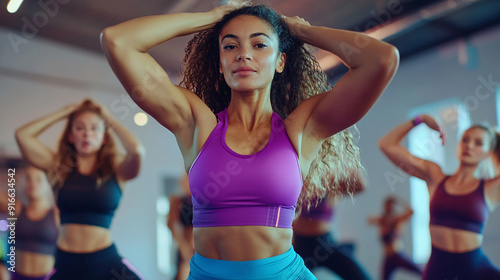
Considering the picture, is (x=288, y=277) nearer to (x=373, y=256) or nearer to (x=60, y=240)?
(x=60, y=240)

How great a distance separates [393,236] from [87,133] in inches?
113

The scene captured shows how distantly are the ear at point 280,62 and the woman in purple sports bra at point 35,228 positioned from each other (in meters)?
1.86

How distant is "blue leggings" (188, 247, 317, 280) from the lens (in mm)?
943

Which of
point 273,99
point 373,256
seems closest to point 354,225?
point 373,256

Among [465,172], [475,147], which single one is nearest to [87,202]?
[465,172]

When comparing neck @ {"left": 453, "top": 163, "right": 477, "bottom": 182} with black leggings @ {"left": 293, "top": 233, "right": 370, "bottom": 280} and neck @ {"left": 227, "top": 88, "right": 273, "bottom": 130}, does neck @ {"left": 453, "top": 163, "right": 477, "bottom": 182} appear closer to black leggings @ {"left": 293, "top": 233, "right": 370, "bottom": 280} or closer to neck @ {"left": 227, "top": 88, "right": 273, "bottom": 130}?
black leggings @ {"left": 293, "top": 233, "right": 370, "bottom": 280}

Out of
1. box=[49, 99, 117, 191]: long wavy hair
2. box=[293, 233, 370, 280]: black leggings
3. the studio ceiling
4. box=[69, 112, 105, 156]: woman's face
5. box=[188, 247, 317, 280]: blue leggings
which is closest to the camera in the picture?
box=[188, 247, 317, 280]: blue leggings

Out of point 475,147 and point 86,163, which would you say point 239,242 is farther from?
point 475,147

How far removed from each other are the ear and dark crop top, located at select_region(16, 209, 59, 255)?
1.93 meters

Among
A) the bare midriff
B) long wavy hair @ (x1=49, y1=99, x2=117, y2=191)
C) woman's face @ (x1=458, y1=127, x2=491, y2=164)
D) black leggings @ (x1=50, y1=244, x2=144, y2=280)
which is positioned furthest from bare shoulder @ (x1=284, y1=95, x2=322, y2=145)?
woman's face @ (x1=458, y1=127, x2=491, y2=164)

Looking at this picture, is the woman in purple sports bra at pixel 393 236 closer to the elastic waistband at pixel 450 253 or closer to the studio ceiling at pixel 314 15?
the elastic waistband at pixel 450 253

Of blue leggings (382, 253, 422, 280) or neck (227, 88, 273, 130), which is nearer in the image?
neck (227, 88, 273, 130)

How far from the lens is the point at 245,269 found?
3.10ft

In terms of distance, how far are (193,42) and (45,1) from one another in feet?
8.23
